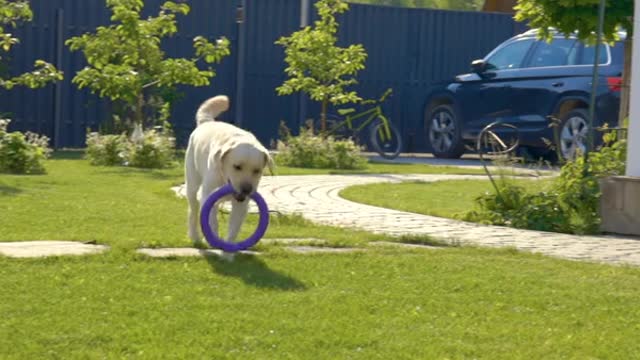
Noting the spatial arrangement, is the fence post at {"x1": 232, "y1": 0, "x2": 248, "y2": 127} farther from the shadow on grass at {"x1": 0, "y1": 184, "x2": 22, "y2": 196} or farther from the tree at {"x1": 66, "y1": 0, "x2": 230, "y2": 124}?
the shadow on grass at {"x1": 0, "y1": 184, "x2": 22, "y2": 196}

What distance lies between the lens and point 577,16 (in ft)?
39.8

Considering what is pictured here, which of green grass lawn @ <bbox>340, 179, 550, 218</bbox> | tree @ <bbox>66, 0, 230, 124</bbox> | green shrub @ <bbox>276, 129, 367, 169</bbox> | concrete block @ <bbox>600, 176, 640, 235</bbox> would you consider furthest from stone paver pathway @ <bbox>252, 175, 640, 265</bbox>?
tree @ <bbox>66, 0, 230, 124</bbox>

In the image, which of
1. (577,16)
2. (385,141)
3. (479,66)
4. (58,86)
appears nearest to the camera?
(577,16)

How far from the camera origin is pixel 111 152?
1728cm

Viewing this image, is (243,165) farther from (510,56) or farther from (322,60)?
(510,56)

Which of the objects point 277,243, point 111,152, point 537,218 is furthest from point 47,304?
point 111,152

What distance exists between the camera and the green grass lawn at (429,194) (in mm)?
12156

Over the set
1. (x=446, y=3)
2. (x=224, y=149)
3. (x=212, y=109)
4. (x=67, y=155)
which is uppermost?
(x=446, y=3)

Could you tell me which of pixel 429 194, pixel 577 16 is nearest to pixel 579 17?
pixel 577 16

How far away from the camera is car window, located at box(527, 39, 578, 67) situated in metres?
18.5

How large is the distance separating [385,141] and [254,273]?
14.4 metres

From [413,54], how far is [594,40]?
41.5 feet

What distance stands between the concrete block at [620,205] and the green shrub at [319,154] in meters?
7.76

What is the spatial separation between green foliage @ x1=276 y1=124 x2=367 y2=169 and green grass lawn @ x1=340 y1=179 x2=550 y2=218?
2.88 metres
